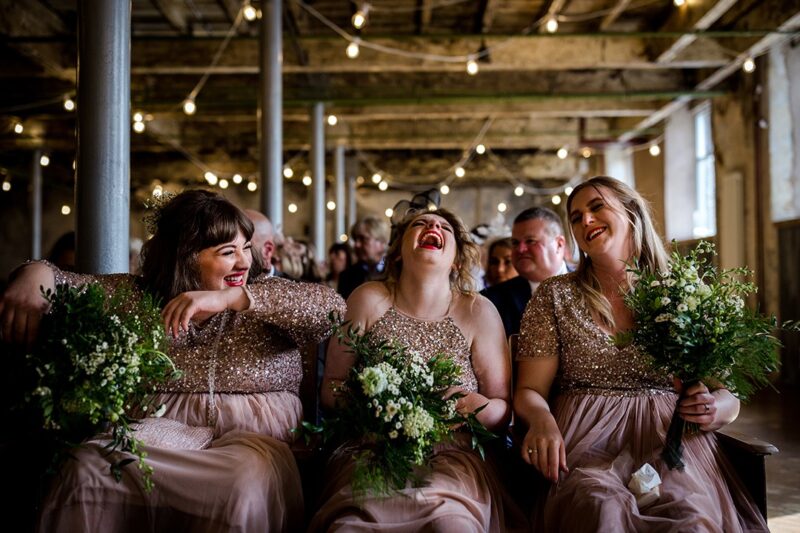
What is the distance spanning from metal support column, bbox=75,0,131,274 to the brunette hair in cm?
80

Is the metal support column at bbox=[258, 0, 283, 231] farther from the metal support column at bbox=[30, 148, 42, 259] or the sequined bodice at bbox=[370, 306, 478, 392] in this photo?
the metal support column at bbox=[30, 148, 42, 259]

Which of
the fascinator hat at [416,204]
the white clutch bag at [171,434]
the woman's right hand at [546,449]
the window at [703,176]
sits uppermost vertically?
the window at [703,176]

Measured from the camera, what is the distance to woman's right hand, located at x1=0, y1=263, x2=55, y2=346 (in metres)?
2.40

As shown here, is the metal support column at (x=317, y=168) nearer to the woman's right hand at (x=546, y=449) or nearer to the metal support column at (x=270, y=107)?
the metal support column at (x=270, y=107)

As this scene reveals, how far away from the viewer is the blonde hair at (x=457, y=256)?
3041 mm

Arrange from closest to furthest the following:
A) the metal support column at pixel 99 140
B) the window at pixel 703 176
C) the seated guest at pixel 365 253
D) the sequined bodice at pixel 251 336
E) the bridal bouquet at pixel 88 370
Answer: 1. the bridal bouquet at pixel 88 370
2. the sequined bodice at pixel 251 336
3. the metal support column at pixel 99 140
4. the seated guest at pixel 365 253
5. the window at pixel 703 176

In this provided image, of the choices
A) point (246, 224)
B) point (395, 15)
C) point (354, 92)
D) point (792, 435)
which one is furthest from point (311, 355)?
point (354, 92)

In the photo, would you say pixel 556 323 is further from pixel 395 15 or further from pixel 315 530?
pixel 395 15

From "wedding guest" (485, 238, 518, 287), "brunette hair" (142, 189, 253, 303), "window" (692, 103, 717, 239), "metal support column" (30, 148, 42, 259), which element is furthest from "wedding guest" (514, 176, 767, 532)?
"metal support column" (30, 148, 42, 259)

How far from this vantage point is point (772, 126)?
9039 mm

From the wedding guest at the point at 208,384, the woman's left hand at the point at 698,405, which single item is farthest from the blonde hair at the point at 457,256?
the woman's left hand at the point at 698,405

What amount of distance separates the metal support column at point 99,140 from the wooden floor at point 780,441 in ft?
12.3

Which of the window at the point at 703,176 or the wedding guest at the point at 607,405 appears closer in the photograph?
the wedding guest at the point at 607,405

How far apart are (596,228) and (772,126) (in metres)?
7.54
